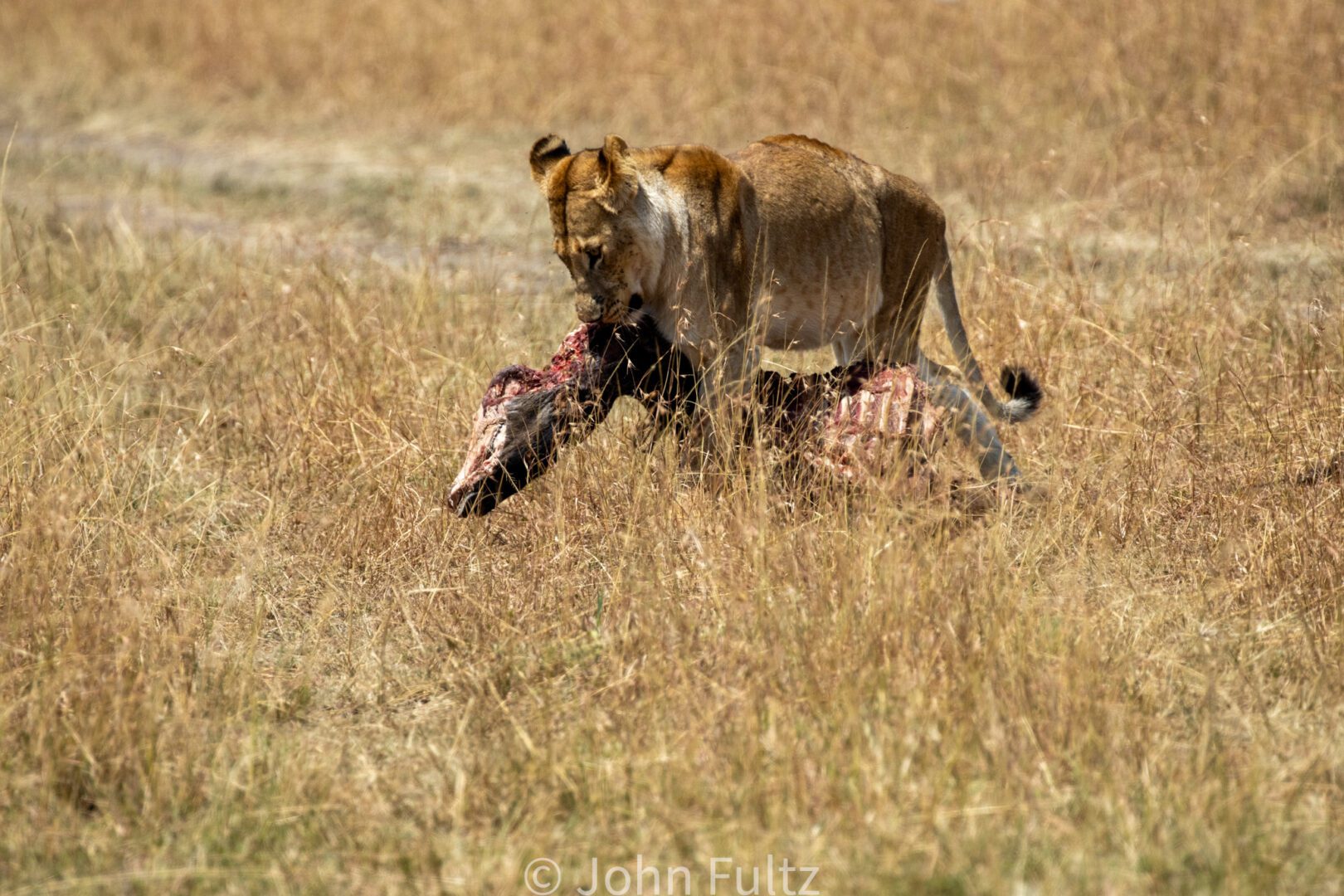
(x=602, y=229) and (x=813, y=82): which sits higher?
(x=602, y=229)

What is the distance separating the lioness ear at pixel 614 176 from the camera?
4289 mm

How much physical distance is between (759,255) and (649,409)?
616 mm

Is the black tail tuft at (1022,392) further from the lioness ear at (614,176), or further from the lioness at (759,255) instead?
the lioness ear at (614,176)

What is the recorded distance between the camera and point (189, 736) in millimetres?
3400

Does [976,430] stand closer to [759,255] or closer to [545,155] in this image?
[759,255]

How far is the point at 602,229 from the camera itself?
14.3 ft

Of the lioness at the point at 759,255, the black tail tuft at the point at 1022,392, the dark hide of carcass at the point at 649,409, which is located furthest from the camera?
the black tail tuft at the point at 1022,392

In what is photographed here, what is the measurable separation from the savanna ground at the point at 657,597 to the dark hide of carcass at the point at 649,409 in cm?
17

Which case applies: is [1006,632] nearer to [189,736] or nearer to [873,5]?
[189,736]

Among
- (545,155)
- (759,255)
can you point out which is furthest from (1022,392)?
(545,155)

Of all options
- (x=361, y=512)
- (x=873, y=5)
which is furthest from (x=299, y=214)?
(x=361, y=512)

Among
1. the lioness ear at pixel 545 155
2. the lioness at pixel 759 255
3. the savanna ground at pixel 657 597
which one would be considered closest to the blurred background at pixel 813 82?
the savanna ground at pixel 657 597

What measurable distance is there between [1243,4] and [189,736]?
8288mm

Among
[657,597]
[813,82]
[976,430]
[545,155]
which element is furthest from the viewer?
[813,82]
